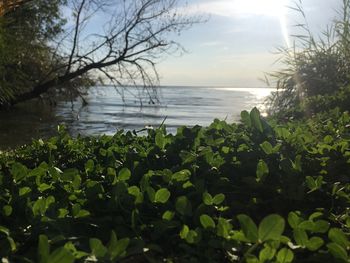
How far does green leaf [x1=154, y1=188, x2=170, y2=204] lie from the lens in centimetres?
172

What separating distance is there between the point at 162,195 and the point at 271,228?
527 millimetres

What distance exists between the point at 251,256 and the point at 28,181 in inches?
42.0

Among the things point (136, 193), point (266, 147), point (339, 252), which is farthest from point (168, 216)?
point (266, 147)

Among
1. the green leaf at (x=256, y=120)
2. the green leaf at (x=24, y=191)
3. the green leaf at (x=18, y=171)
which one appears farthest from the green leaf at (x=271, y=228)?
the green leaf at (x=256, y=120)

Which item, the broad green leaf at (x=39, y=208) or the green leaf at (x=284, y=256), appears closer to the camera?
the green leaf at (x=284, y=256)

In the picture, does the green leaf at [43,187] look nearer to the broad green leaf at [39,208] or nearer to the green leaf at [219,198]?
the broad green leaf at [39,208]

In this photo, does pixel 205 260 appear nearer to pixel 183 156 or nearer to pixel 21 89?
pixel 183 156

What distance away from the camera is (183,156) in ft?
7.63

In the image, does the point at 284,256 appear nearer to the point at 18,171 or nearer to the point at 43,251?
the point at 43,251

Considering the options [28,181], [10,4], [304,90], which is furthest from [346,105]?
[10,4]

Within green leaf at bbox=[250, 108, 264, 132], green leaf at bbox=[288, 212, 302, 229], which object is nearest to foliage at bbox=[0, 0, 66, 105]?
green leaf at bbox=[250, 108, 264, 132]

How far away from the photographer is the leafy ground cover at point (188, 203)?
55.9 inches

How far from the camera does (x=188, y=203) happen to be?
1.63 metres

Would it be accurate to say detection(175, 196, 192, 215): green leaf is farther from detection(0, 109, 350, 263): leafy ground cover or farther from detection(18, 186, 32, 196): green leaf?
detection(18, 186, 32, 196): green leaf
